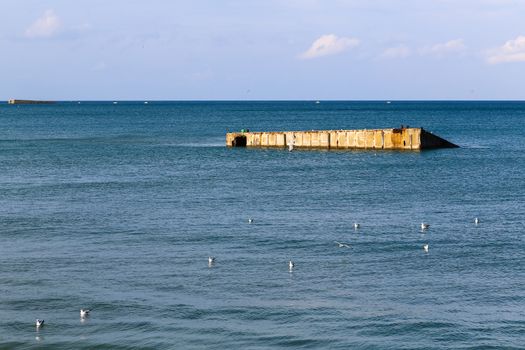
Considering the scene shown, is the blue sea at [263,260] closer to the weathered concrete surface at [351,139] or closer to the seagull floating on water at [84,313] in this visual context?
the seagull floating on water at [84,313]

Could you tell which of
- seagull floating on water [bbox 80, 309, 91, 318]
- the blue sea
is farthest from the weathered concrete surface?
seagull floating on water [bbox 80, 309, 91, 318]

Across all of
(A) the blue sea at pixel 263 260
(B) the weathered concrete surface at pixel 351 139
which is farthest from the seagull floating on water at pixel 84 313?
(B) the weathered concrete surface at pixel 351 139

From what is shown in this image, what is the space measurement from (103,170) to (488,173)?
121 ft

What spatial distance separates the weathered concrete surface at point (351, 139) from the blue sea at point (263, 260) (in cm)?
1913

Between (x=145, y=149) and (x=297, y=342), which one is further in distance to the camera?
(x=145, y=149)

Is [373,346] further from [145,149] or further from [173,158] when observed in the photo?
[145,149]

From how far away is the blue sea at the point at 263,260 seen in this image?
32.9 m

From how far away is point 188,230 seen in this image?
51.6 m

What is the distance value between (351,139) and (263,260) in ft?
210

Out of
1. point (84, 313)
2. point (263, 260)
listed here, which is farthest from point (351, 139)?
point (84, 313)

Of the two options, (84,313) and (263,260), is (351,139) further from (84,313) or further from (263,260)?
(84,313)

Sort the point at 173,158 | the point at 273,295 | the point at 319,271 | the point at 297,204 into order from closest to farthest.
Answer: the point at 273,295 < the point at 319,271 < the point at 297,204 < the point at 173,158

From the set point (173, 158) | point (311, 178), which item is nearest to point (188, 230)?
point (311, 178)

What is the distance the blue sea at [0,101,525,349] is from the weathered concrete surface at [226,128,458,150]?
19129mm
